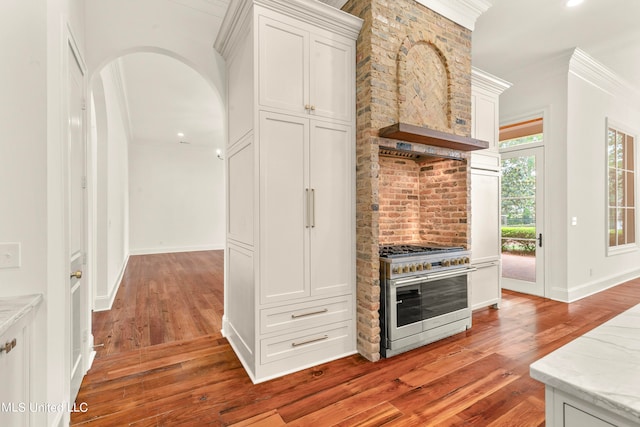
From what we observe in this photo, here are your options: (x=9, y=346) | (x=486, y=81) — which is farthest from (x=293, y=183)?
(x=486, y=81)

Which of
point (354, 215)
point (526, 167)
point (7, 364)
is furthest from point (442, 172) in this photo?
point (7, 364)

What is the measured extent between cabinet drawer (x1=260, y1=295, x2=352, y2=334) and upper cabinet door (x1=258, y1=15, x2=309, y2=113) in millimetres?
1627

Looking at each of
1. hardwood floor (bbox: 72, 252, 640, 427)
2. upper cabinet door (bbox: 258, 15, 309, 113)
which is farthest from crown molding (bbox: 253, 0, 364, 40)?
hardwood floor (bbox: 72, 252, 640, 427)

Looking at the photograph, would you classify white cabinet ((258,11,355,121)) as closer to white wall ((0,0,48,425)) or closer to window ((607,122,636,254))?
white wall ((0,0,48,425))

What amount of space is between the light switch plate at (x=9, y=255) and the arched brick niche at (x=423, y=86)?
2.81 metres

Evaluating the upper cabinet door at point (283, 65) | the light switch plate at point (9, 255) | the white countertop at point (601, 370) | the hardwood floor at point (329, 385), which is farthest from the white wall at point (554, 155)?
the light switch plate at point (9, 255)

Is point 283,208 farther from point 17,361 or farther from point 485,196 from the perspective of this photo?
point 485,196

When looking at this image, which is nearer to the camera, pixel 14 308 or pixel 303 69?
pixel 14 308

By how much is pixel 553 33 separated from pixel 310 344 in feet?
15.4

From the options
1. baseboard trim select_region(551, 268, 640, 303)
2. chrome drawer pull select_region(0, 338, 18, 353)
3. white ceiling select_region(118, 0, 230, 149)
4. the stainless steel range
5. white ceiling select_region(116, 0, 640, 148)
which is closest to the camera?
chrome drawer pull select_region(0, 338, 18, 353)

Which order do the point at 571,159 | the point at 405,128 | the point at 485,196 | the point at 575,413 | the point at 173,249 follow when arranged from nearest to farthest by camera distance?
the point at 575,413
the point at 405,128
the point at 485,196
the point at 571,159
the point at 173,249

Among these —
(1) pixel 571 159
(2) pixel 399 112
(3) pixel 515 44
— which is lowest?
(1) pixel 571 159

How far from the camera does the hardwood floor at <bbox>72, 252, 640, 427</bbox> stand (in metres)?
1.91

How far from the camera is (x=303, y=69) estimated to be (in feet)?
8.27
